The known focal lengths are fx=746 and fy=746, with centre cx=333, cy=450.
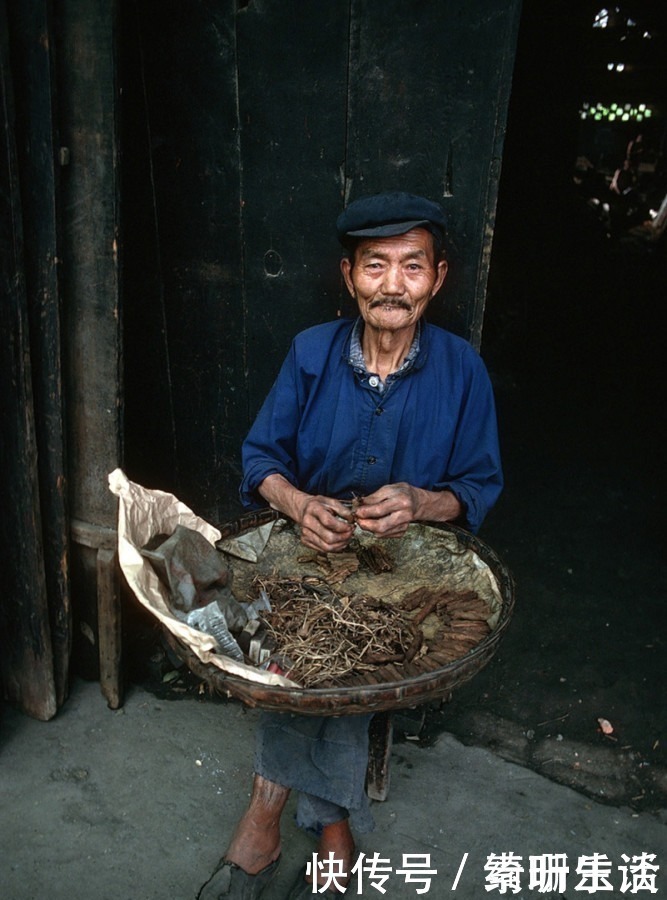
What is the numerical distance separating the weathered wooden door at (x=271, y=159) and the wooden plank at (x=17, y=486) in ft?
1.63

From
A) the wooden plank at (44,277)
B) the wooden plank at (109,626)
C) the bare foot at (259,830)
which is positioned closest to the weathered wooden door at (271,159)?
the wooden plank at (44,277)

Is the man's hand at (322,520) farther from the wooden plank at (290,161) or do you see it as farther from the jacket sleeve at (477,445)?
the wooden plank at (290,161)

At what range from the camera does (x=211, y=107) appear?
2.38 m

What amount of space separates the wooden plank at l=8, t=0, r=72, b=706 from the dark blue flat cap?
92 centimetres

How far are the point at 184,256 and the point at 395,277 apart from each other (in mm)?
945

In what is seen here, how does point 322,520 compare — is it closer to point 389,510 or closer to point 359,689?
point 389,510

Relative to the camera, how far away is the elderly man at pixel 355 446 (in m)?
1.99

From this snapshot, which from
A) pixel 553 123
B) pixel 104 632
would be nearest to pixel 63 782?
pixel 104 632

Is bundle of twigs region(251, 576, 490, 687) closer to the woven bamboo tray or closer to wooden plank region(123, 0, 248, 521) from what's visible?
the woven bamboo tray

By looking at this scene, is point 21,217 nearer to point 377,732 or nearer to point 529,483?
point 377,732

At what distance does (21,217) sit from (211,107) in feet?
2.28

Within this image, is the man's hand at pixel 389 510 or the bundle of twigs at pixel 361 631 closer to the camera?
the bundle of twigs at pixel 361 631

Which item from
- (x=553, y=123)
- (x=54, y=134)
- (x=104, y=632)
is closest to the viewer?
(x=54, y=134)

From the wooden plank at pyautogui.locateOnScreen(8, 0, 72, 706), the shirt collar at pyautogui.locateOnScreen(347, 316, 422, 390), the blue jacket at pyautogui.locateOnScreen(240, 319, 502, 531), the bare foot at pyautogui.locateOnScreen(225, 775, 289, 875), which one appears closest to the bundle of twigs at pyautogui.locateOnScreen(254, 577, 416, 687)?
the blue jacket at pyautogui.locateOnScreen(240, 319, 502, 531)
